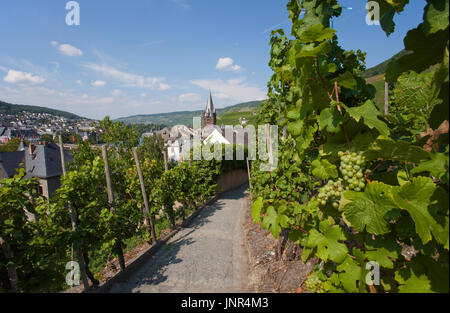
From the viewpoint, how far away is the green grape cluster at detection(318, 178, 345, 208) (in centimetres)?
118

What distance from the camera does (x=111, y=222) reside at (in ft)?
14.5

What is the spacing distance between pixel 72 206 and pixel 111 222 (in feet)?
2.76

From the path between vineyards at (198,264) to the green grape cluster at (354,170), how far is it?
12.5ft

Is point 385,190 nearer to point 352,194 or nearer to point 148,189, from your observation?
point 352,194

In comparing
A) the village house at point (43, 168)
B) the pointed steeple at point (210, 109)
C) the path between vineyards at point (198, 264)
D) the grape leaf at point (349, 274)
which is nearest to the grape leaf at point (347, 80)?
the grape leaf at point (349, 274)

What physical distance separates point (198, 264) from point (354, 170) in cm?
484

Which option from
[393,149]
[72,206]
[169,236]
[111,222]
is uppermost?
[393,149]

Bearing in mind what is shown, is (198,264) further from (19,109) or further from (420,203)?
(19,109)

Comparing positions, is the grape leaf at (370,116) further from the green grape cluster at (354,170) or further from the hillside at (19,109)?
the hillside at (19,109)

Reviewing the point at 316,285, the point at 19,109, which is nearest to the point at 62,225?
the point at 316,285

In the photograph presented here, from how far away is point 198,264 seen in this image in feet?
16.8

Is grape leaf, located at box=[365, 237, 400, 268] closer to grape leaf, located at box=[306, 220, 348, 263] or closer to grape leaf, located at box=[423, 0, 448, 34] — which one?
grape leaf, located at box=[306, 220, 348, 263]

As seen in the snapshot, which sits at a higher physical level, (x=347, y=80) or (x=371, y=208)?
(x=347, y=80)
